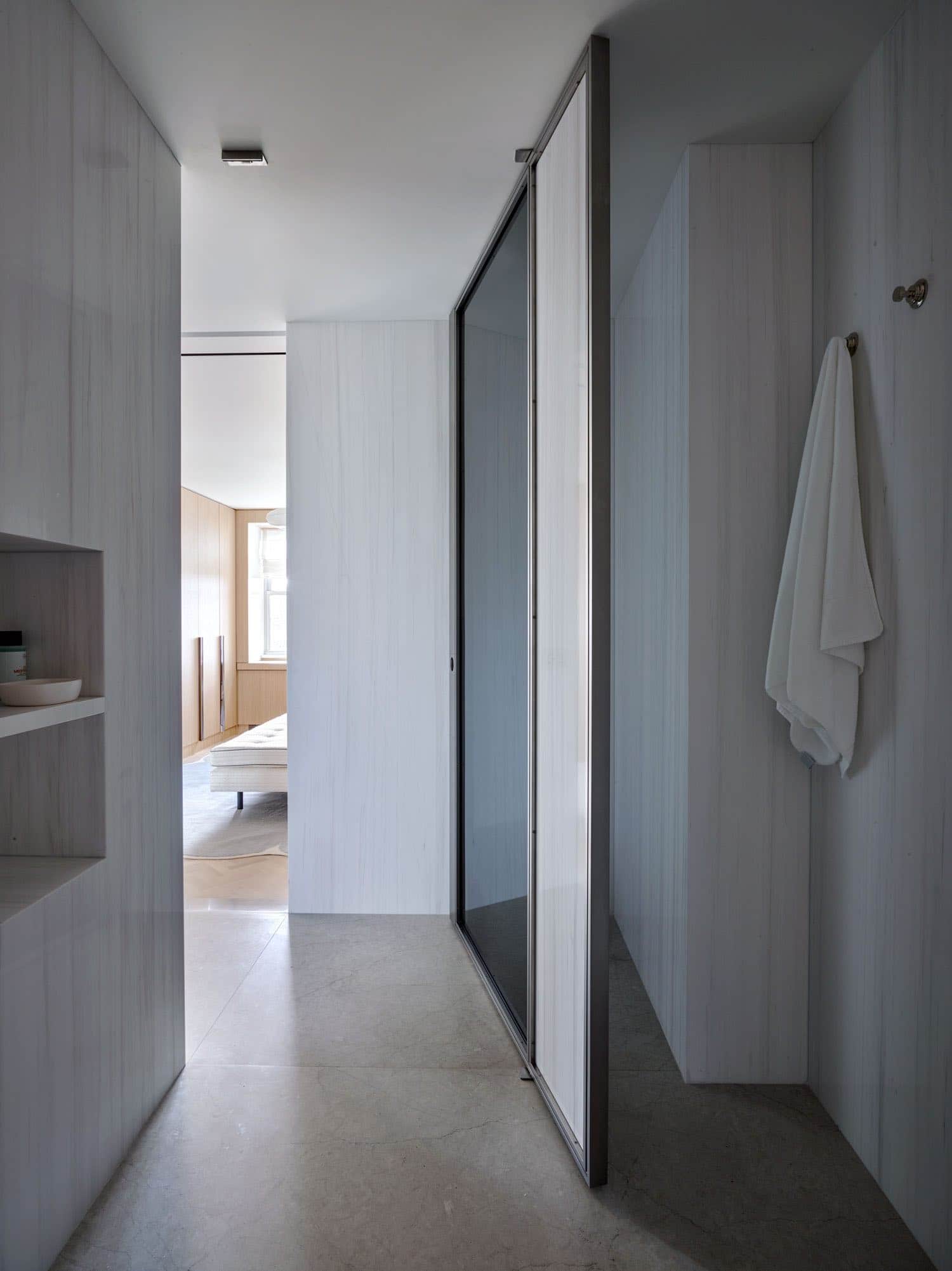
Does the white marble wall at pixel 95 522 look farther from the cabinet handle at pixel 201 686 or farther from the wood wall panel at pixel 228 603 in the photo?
the wood wall panel at pixel 228 603

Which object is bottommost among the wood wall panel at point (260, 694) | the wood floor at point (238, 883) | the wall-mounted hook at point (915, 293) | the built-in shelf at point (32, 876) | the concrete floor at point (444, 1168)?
the wood floor at point (238, 883)

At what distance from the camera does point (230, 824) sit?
195 inches

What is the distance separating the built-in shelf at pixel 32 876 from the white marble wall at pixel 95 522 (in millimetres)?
22

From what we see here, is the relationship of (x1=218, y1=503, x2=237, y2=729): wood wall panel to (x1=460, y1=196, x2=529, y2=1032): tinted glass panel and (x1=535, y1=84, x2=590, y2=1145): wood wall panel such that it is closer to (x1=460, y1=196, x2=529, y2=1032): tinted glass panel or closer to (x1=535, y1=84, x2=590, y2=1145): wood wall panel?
(x1=460, y1=196, x2=529, y2=1032): tinted glass panel

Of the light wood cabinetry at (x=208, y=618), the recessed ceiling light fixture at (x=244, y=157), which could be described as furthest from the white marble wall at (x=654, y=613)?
the light wood cabinetry at (x=208, y=618)

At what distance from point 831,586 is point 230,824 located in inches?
158

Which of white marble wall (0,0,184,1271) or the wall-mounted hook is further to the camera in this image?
the wall-mounted hook

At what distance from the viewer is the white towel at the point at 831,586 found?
1.84 metres

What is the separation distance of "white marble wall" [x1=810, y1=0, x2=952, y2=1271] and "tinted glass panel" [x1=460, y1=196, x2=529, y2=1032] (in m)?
0.83

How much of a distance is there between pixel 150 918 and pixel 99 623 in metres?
0.77

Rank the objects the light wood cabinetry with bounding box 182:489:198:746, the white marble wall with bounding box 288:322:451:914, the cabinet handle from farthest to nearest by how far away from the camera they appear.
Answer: the cabinet handle < the light wood cabinetry with bounding box 182:489:198:746 < the white marble wall with bounding box 288:322:451:914

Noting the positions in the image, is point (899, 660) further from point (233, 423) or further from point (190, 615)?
point (190, 615)

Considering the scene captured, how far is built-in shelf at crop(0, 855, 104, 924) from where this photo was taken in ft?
5.02

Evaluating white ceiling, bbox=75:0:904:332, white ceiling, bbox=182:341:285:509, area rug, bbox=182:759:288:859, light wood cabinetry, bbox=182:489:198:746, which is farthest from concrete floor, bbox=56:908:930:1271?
light wood cabinetry, bbox=182:489:198:746
